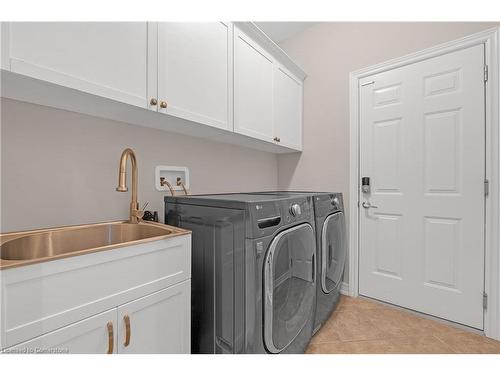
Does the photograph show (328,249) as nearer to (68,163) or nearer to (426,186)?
(426,186)

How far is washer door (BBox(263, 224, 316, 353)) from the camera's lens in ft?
3.74

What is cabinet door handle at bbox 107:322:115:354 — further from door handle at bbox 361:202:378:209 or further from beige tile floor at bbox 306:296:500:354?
door handle at bbox 361:202:378:209

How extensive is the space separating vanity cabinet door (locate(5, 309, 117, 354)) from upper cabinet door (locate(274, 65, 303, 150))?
5.99 feet

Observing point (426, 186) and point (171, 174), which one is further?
point (426, 186)

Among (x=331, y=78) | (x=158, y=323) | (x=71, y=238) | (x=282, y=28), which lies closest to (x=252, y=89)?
(x=331, y=78)

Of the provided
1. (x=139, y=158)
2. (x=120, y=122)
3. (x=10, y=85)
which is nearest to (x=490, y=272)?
(x=139, y=158)

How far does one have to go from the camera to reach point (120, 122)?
146 cm

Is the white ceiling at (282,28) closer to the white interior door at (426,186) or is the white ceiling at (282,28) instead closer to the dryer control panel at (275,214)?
the white interior door at (426,186)

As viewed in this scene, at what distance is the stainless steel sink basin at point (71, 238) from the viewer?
1.01 m

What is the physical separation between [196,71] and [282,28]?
173 cm

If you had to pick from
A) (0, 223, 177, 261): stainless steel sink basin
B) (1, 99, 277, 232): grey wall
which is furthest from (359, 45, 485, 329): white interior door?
(0, 223, 177, 261): stainless steel sink basin

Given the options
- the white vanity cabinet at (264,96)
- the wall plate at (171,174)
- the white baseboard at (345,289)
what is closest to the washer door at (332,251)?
the white baseboard at (345,289)

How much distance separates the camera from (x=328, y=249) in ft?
5.83
